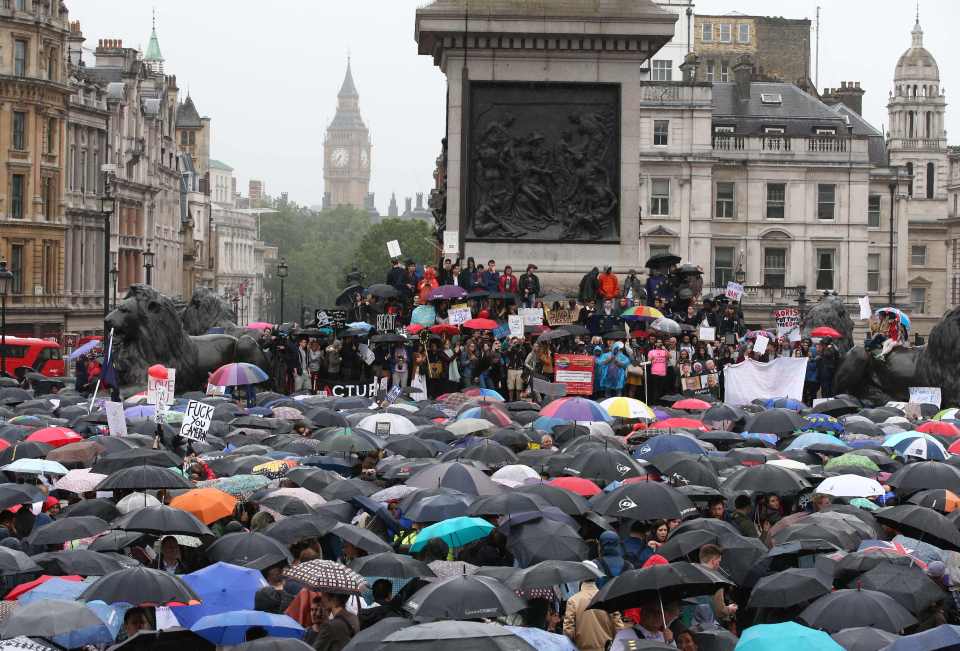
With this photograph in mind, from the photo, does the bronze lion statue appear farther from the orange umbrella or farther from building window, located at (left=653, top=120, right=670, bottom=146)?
building window, located at (left=653, top=120, right=670, bottom=146)

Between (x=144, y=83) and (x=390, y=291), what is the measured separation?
2990 inches

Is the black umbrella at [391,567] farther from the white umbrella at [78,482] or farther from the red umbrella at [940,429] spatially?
the red umbrella at [940,429]

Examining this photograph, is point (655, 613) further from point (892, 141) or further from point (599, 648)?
point (892, 141)

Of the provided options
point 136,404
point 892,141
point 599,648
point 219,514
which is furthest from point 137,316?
point 892,141

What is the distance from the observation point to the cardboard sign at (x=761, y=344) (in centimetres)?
3353

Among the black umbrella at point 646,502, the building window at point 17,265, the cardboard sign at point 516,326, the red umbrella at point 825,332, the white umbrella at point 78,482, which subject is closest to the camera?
the black umbrella at point 646,502

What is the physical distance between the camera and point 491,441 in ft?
66.2

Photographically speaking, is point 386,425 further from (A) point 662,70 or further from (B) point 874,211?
(A) point 662,70

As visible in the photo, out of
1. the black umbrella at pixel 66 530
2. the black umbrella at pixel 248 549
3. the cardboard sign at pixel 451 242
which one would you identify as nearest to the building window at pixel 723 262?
the cardboard sign at pixel 451 242

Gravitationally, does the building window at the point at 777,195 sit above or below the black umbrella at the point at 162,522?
above

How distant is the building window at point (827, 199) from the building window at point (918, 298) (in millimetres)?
22854

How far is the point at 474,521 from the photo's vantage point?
15.6m

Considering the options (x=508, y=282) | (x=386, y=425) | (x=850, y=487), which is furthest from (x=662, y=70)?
(x=850, y=487)

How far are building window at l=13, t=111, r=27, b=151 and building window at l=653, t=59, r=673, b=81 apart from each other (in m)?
32.7
